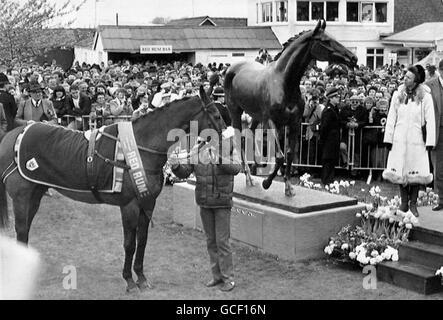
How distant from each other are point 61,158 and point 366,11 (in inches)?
1643

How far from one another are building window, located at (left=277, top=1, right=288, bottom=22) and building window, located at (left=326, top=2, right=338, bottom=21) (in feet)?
9.02

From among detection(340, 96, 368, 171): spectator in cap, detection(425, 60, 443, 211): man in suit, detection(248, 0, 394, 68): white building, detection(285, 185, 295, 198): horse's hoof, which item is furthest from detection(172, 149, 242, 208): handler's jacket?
detection(248, 0, 394, 68): white building

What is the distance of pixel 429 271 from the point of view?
7844 mm

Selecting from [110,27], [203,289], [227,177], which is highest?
[110,27]

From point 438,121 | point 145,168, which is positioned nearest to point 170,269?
point 145,168

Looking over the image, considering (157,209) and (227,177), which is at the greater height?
(227,177)

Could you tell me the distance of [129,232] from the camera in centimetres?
755

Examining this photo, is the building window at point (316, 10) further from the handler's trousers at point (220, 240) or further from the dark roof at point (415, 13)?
the handler's trousers at point (220, 240)

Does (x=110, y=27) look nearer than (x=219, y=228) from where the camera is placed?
No

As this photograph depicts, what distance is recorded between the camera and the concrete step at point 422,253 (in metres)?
7.87

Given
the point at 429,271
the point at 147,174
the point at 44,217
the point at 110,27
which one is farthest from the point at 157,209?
the point at 110,27

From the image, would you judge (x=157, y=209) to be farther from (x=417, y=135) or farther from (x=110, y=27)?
(x=110, y=27)
